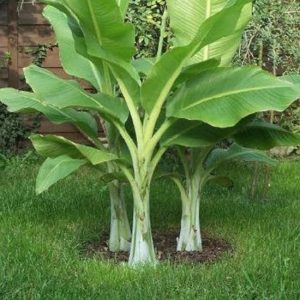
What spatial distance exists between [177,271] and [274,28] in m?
3.79

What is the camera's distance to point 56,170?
15.7 feet

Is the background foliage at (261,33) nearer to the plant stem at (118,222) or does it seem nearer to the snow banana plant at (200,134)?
the snow banana plant at (200,134)

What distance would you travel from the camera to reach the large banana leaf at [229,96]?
4426 mm

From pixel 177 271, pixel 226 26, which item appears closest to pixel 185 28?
pixel 226 26

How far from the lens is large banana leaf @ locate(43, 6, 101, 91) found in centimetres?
519

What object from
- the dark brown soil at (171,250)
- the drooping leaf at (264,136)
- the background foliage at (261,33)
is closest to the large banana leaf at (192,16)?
the drooping leaf at (264,136)

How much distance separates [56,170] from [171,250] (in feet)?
3.67

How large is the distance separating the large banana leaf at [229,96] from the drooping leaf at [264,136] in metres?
0.56

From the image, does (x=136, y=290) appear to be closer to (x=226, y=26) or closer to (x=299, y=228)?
(x=226, y=26)

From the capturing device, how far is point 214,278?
459 centimetres

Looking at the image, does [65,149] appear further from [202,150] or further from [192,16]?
[192,16]

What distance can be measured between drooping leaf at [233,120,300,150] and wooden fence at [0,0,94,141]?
5.05 metres

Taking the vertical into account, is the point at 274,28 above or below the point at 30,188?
above

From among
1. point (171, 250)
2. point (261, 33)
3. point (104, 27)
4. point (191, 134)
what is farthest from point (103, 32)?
point (261, 33)
